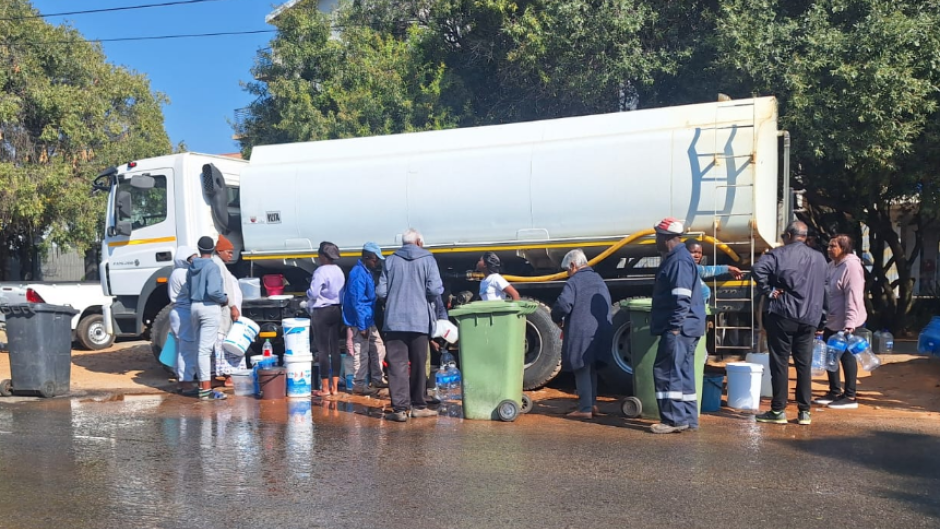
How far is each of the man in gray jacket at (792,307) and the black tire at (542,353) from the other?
2.63 m

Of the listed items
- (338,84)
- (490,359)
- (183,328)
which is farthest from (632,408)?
(338,84)

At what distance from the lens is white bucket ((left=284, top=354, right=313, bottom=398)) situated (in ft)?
31.6

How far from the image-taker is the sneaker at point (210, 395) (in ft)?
31.5

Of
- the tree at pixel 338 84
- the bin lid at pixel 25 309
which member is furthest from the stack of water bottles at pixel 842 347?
the tree at pixel 338 84

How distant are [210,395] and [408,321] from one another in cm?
306

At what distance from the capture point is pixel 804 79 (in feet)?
36.8

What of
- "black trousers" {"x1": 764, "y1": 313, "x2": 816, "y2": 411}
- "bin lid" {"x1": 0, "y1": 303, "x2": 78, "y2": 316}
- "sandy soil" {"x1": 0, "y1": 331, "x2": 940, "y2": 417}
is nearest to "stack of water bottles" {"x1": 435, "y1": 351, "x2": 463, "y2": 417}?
"sandy soil" {"x1": 0, "y1": 331, "x2": 940, "y2": 417}

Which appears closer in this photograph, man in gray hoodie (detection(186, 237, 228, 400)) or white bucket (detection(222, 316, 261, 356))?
man in gray hoodie (detection(186, 237, 228, 400))

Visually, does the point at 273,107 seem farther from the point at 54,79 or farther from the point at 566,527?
the point at 566,527

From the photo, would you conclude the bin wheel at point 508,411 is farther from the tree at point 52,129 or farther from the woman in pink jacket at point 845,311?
the tree at point 52,129

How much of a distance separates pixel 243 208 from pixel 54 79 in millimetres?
12109

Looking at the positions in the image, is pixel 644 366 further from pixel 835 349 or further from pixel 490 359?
pixel 835 349

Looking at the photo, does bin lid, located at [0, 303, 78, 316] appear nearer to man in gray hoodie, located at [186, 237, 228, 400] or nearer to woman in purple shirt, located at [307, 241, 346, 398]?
man in gray hoodie, located at [186, 237, 228, 400]

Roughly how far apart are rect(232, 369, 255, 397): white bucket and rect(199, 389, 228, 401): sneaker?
18cm
